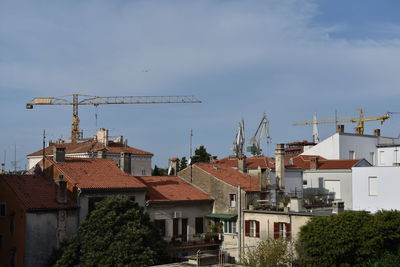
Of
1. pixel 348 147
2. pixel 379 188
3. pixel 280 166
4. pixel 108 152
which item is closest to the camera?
pixel 379 188

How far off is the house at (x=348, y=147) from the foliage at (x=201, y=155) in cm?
1851

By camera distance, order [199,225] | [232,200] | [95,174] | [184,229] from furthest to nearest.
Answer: [199,225] → [232,200] → [184,229] → [95,174]

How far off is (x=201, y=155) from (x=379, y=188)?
1653 inches

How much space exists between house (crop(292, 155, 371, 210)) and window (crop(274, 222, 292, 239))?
10.4 m

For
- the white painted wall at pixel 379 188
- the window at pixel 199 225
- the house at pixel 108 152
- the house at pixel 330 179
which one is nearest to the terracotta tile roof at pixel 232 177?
the window at pixel 199 225


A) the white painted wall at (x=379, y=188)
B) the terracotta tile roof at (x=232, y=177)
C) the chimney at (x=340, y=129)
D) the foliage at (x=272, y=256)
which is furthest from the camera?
the chimney at (x=340, y=129)

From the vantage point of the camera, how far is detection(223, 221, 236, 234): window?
45750mm

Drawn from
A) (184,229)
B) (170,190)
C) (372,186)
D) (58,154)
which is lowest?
(184,229)

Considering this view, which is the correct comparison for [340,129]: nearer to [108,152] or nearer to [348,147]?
[348,147]

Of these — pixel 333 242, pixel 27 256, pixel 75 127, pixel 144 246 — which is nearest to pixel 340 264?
pixel 333 242

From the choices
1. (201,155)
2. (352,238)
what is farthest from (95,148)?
(352,238)

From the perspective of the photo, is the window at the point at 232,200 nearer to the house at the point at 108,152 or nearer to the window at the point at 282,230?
the window at the point at 282,230

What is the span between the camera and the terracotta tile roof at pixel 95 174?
133 feet

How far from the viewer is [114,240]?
3603cm
